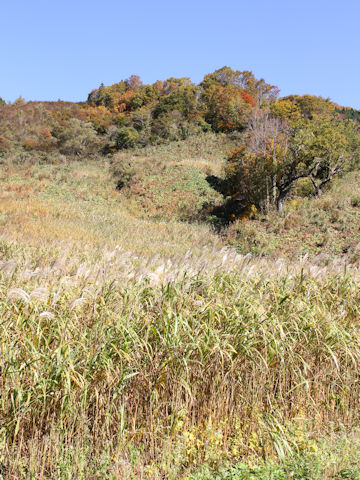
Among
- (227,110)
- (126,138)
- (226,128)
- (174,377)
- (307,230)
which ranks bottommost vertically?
(174,377)

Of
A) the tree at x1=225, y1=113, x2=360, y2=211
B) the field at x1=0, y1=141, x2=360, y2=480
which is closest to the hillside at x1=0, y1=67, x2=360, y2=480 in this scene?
the field at x1=0, y1=141, x2=360, y2=480

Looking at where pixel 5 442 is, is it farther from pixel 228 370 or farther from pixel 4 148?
pixel 4 148

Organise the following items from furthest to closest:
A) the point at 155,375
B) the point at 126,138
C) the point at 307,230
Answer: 1. the point at 126,138
2. the point at 307,230
3. the point at 155,375

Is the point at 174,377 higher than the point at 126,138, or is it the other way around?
the point at 126,138

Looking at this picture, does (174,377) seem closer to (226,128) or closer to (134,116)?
(226,128)

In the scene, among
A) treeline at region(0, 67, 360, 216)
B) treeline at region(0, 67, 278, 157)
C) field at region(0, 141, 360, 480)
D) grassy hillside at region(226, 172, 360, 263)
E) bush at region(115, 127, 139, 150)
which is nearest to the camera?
field at region(0, 141, 360, 480)

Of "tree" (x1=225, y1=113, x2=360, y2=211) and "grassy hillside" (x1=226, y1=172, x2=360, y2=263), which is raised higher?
"tree" (x1=225, y1=113, x2=360, y2=211)

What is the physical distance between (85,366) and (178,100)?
5265cm

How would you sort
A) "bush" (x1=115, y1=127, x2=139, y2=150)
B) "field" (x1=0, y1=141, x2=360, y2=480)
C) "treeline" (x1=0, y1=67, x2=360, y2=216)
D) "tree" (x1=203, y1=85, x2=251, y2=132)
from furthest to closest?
1. "tree" (x1=203, y1=85, x2=251, y2=132)
2. "bush" (x1=115, y1=127, x2=139, y2=150)
3. "treeline" (x1=0, y1=67, x2=360, y2=216)
4. "field" (x1=0, y1=141, x2=360, y2=480)

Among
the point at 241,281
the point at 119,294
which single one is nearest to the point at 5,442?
the point at 119,294

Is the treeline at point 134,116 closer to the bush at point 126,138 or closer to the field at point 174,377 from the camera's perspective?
the bush at point 126,138

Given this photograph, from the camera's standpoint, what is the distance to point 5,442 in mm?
2475

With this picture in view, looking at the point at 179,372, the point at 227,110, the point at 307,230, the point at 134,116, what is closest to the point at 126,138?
the point at 134,116

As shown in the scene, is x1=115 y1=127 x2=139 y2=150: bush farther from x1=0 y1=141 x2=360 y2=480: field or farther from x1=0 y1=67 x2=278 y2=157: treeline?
x1=0 y1=141 x2=360 y2=480: field
